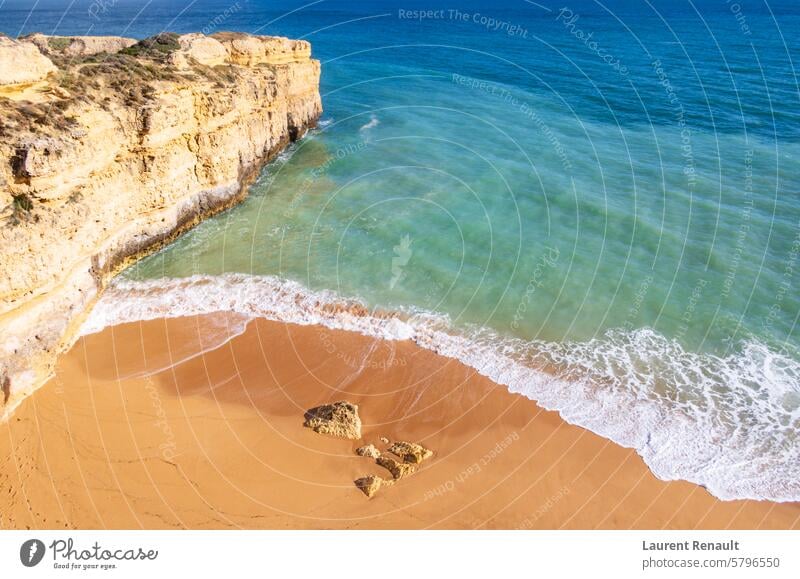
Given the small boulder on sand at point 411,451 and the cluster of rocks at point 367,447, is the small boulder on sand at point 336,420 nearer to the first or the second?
the cluster of rocks at point 367,447

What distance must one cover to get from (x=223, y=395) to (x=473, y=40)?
176 feet

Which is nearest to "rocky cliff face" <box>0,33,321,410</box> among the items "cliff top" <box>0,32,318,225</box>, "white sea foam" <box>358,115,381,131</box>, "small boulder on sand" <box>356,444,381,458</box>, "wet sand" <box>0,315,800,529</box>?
"cliff top" <box>0,32,318,225</box>

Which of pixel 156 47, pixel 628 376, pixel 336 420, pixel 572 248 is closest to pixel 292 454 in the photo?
pixel 336 420

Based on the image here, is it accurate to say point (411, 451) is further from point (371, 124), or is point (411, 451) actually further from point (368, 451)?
point (371, 124)

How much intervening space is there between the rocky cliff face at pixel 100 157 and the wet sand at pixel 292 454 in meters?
1.89

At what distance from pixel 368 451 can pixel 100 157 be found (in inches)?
508

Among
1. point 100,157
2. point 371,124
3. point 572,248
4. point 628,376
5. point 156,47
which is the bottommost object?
point 628,376

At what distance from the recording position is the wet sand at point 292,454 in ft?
36.5

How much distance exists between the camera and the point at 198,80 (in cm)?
2059

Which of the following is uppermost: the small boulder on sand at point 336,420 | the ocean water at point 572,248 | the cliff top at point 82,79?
the cliff top at point 82,79

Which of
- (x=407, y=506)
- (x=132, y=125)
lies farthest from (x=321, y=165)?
(x=407, y=506)
